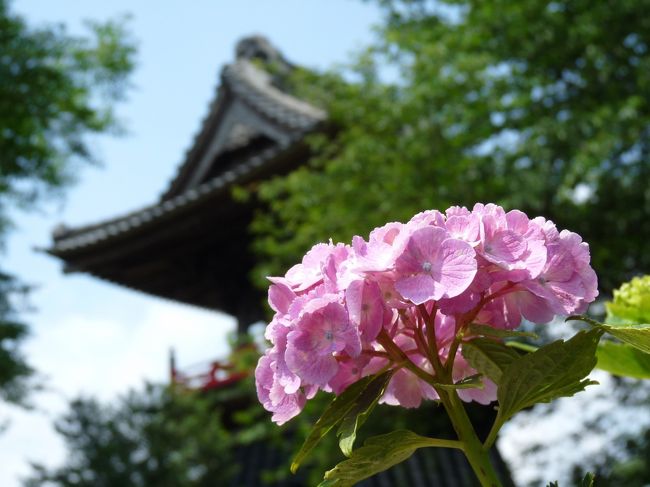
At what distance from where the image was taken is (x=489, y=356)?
796 mm

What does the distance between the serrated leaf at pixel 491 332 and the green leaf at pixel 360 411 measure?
A: 10 centimetres

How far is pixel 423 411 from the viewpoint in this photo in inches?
255

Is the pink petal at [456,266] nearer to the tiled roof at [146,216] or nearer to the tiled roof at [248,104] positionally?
the tiled roof at [146,216]

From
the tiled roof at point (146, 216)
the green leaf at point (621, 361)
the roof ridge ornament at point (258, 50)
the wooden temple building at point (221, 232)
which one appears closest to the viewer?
the green leaf at point (621, 361)

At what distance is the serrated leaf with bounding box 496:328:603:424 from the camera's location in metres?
0.71

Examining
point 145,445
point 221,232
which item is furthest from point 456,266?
point 221,232

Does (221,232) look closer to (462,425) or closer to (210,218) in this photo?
(210,218)

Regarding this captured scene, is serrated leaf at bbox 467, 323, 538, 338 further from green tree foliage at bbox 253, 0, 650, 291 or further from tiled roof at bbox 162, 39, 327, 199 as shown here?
tiled roof at bbox 162, 39, 327, 199

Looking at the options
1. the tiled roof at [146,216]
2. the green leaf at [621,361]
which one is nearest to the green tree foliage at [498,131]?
the tiled roof at [146,216]

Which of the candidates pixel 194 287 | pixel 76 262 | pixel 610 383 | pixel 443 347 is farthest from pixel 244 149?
pixel 443 347

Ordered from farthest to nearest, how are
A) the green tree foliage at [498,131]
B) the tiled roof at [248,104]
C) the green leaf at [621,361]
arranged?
the tiled roof at [248,104], the green tree foliage at [498,131], the green leaf at [621,361]

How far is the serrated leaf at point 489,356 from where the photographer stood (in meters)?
0.79

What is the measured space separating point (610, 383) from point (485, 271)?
24.1 feet

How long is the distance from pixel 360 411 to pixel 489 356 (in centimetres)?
15
